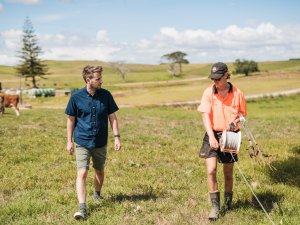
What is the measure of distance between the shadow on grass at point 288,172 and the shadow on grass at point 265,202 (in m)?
1.06

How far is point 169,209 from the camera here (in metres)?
7.82

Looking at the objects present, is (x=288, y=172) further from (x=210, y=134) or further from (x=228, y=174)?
(x=210, y=134)

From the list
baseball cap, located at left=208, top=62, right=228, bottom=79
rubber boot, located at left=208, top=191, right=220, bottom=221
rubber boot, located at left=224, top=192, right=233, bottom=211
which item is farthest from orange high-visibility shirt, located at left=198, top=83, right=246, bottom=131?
rubber boot, located at left=224, top=192, right=233, bottom=211

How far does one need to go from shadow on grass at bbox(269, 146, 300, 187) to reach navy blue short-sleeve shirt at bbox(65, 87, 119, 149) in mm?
4615

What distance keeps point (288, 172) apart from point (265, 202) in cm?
291

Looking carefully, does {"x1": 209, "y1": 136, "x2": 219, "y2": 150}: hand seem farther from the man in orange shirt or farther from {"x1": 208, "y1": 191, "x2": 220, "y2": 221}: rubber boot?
{"x1": 208, "y1": 191, "x2": 220, "y2": 221}: rubber boot

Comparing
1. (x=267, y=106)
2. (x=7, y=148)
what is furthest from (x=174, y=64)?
(x=7, y=148)

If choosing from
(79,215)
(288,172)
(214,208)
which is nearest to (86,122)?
(79,215)

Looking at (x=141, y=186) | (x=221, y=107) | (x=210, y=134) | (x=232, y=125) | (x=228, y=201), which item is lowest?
(x=141, y=186)

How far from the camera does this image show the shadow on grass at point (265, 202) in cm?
790

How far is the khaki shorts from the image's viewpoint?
759cm

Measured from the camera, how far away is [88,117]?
761 cm

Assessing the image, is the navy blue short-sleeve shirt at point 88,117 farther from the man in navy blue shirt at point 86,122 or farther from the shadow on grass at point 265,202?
the shadow on grass at point 265,202

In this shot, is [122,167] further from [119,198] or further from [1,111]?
[1,111]
